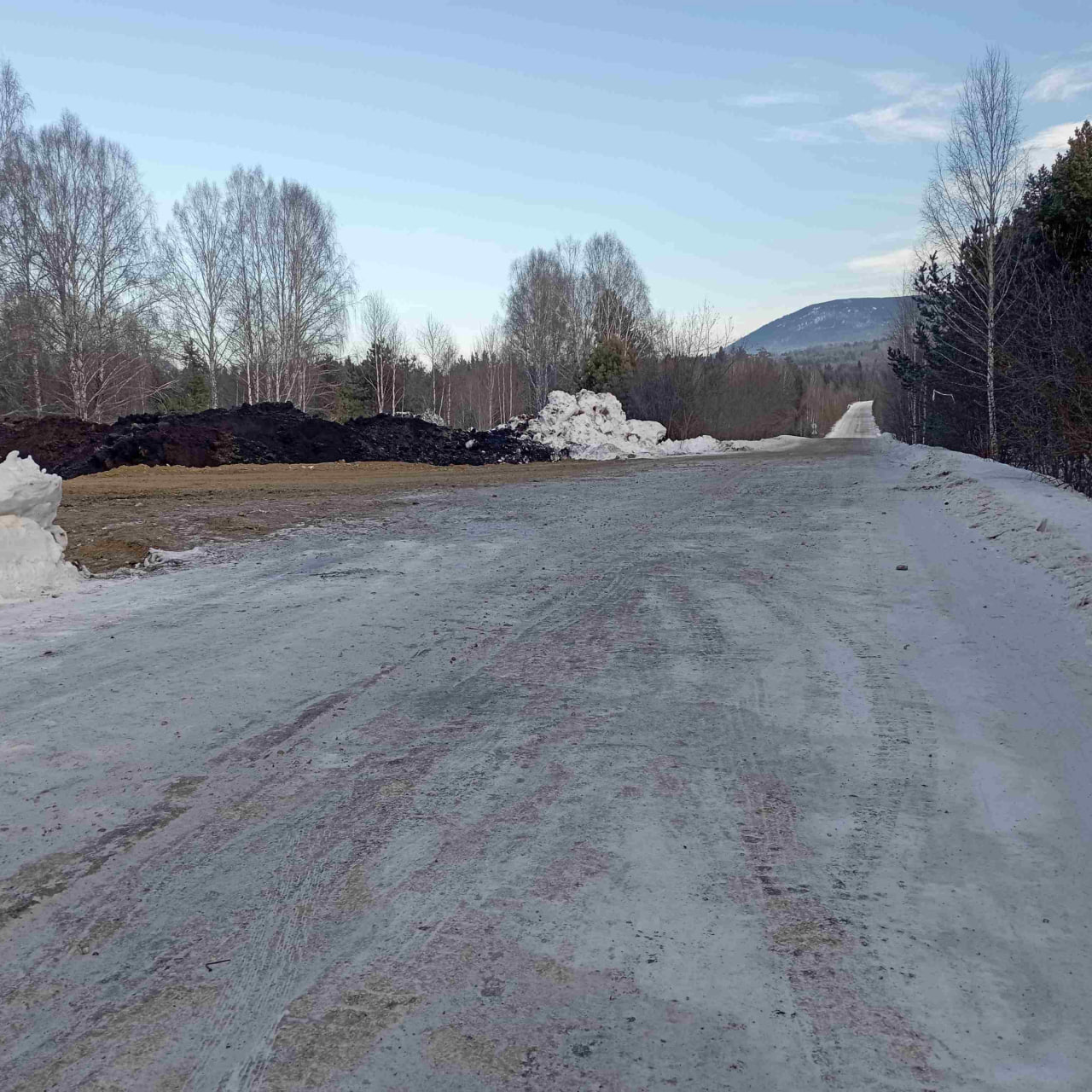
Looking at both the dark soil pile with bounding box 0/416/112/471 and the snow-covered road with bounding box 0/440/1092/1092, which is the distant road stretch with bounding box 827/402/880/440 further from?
the snow-covered road with bounding box 0/440/1092/1092

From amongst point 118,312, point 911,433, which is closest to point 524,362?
point 911,433

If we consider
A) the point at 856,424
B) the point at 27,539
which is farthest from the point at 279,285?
the point at 856,424

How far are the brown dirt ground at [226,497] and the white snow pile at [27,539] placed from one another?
0.73 meters

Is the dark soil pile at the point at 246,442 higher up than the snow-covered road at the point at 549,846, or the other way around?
the dark soil pile at the point at 246,442

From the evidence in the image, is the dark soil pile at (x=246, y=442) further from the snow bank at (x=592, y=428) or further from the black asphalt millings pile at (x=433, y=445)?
the snow bank at (x=592, y=428)

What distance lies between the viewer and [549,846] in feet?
9.70

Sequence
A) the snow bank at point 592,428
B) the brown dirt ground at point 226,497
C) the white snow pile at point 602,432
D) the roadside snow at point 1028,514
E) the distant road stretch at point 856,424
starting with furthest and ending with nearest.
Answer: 1. the distant road stretch at point 856,424
2. the white snow pile at point 602,432
3. the snow bank at point 592,428
4. the brown dirt ground at point 226,497
5. the roadside snow at point 1028,514

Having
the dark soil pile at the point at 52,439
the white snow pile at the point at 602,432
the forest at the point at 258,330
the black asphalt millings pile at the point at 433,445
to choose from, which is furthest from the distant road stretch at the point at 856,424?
the dark soil pile at the point at 52,439

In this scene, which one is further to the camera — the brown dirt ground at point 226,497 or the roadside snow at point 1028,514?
the brown dirt ground at point 226,497

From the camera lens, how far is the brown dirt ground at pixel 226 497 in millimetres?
9367

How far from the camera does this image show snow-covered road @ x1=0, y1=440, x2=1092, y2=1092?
6.79ft

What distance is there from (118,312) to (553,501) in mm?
22948

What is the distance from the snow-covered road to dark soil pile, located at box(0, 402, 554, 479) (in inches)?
626

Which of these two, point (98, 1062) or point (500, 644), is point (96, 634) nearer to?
point (500, 644)
